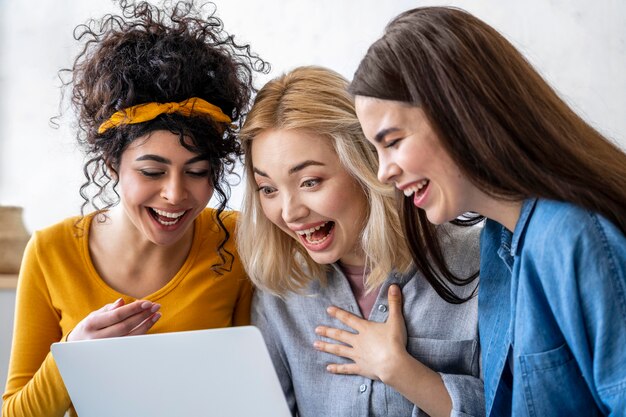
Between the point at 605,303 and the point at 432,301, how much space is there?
577 millimetres

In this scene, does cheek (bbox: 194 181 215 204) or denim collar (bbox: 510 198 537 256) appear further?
cheek (bbox: 194 181 215 204)

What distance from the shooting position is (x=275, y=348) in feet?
6.01

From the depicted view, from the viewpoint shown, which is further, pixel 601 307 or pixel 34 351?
pixel 34 351

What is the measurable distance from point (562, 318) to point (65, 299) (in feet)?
3.61

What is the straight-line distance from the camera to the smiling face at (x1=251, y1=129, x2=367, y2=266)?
1.62 meters

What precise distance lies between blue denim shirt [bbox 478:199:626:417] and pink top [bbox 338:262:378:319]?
385 millimetres

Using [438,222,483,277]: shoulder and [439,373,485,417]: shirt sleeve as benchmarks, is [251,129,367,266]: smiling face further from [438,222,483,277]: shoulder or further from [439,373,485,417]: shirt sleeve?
[439,373,485,417]: shirt sleeve

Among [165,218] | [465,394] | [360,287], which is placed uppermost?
[165,218]

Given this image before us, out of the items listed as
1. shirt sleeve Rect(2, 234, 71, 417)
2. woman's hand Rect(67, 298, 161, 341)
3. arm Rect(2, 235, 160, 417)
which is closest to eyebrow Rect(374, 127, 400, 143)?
woman's hand Rect(67, 298, 161, 341)

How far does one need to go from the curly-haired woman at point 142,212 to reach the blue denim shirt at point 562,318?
26.3 inches

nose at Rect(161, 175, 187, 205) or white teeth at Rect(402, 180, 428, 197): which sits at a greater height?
white teeth at Rect(402, 180, 428, 197)

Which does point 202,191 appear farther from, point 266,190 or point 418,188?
point 418,188

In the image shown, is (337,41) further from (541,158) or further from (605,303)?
(605,303)

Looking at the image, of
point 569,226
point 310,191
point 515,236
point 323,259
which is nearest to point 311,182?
point 310,191
